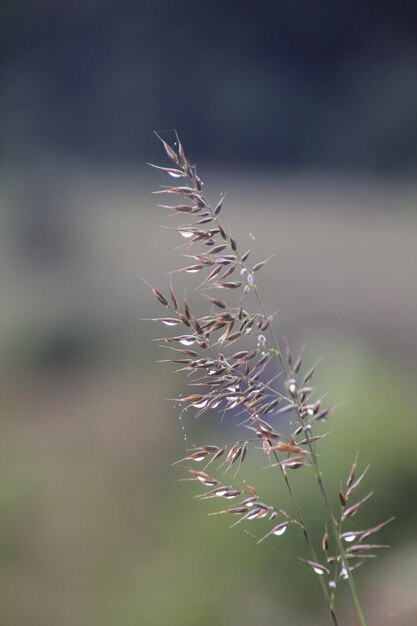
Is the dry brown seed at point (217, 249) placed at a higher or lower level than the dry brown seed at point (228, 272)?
higher

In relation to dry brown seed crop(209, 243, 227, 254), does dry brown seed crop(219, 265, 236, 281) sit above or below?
below

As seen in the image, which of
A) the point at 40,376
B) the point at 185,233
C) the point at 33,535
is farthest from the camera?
the point at 40,376

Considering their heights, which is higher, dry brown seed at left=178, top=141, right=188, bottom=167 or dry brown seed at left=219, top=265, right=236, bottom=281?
dry brown seed at left=178, top=141, right=188, bottom=167

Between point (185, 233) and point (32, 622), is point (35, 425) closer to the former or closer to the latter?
point (32, 622)

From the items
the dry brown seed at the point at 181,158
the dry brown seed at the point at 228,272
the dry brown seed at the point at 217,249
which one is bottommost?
the dry brown seed at the point at 228,272

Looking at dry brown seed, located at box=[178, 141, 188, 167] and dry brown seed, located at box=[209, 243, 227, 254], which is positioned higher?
dry brown seed, located at box=[178, 141, 188, 167]

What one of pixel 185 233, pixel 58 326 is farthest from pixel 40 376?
pixel 185 233

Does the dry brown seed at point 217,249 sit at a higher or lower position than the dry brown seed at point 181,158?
lower

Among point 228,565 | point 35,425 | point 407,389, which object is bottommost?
point 228,565

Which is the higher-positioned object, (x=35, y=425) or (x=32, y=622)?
(x=35, y=425)

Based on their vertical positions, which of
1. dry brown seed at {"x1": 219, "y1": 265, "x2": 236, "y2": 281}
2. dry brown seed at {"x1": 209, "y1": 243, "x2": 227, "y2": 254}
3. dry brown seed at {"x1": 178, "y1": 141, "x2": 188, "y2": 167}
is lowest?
dry brown seed at {"x1": 219, "y1": 265, "x2": 236, "y2": 281}

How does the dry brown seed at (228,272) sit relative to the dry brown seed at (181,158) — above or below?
below
